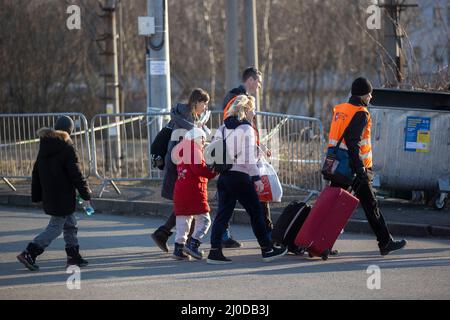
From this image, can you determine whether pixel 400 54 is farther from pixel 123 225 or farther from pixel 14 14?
pixel 14 14

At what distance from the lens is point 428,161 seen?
11.9m

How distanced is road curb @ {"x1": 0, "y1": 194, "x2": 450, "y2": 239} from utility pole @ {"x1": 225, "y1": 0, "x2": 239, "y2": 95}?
5127 millimetres

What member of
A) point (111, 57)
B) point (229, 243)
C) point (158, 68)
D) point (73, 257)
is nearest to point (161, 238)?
point (229, 243)

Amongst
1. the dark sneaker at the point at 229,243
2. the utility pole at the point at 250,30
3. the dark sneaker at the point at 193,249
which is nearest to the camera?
the dark sneaker at the point at 193,249

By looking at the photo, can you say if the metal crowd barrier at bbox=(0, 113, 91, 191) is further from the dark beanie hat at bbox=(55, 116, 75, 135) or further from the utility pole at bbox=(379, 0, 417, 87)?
the dark beanie hat at bbox=(55, 116, 75, 135)

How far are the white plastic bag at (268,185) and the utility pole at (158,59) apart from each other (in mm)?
5427

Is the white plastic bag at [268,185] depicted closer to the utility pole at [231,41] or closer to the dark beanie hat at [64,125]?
the dark beanie hat at [64,125]

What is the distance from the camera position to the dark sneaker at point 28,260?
859cm

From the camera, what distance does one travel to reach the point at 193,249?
30.1 ft

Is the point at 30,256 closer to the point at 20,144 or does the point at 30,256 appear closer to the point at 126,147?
the point at 20,144

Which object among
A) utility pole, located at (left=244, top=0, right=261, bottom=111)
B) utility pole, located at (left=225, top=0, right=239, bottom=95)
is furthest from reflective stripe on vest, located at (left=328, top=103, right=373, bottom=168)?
utility pole, located at (left=225, top=0, right=239, bottom=95)

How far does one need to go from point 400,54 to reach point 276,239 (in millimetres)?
6624

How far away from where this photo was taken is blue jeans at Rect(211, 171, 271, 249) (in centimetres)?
881

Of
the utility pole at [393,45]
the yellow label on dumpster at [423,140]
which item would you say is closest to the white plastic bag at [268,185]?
the yellow label on dumpster at [423,140]
